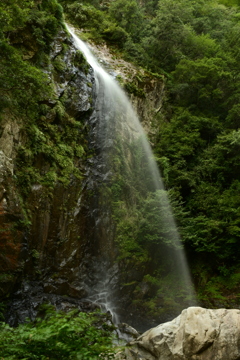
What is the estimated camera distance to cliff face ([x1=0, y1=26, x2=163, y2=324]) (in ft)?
24.6

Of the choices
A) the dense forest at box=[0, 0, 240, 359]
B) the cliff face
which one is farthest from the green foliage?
the cliff face

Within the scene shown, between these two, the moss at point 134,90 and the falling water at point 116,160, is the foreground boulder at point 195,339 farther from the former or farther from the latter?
the moss at point 134,90

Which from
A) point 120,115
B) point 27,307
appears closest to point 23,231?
point 27,307

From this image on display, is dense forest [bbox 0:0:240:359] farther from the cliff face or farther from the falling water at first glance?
the falling water

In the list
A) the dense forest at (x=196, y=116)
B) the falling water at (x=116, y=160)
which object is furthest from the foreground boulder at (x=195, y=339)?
the dense forest at (x=196, y=116)

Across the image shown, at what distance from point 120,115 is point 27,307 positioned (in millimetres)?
10031

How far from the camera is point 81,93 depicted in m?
12.5

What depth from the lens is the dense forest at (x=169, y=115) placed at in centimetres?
842

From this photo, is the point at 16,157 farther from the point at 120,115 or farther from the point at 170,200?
the point at 120,115

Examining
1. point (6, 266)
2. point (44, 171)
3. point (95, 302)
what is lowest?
point (95, 302)

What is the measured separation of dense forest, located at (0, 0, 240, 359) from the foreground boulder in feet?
8.41

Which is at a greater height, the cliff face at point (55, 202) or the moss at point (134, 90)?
the moss at point (134, 90)

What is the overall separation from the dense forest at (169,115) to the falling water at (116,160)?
54 centimetres

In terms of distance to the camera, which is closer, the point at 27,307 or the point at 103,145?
the point at 27,307
